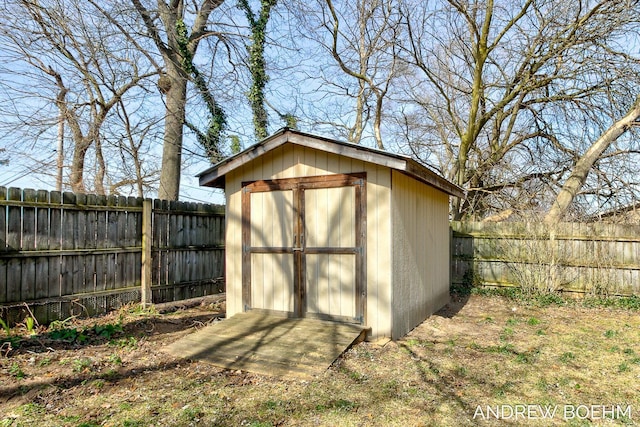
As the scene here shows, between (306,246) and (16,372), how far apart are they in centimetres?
325

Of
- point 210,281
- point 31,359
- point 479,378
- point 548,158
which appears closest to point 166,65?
point 210,281

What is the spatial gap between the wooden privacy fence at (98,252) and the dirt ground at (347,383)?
464 millimetres

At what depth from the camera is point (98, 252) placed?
561cm

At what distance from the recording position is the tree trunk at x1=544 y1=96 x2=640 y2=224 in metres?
8.78

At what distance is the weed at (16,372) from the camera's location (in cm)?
349

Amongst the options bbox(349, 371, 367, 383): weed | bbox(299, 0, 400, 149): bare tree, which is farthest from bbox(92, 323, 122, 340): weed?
bbox(299, 0, 400, 149): bare tree

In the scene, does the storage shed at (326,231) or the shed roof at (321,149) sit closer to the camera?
the shed roof at (321,149)

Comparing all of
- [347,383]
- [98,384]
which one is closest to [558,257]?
[347,383]

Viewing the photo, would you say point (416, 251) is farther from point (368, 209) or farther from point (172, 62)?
point (172, 62)

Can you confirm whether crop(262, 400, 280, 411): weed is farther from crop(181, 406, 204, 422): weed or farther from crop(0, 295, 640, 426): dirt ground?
crop(181, 406, 204, 422): weed

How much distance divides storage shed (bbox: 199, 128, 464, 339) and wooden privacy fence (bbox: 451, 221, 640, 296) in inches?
129

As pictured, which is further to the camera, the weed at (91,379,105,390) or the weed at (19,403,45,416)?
the weed at (91,379,105,390)

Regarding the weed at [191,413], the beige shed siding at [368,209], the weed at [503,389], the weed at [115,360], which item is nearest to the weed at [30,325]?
the weed at [115,360]

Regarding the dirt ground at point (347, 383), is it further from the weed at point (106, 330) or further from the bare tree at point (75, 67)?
the bare tree at point (75, 67)
